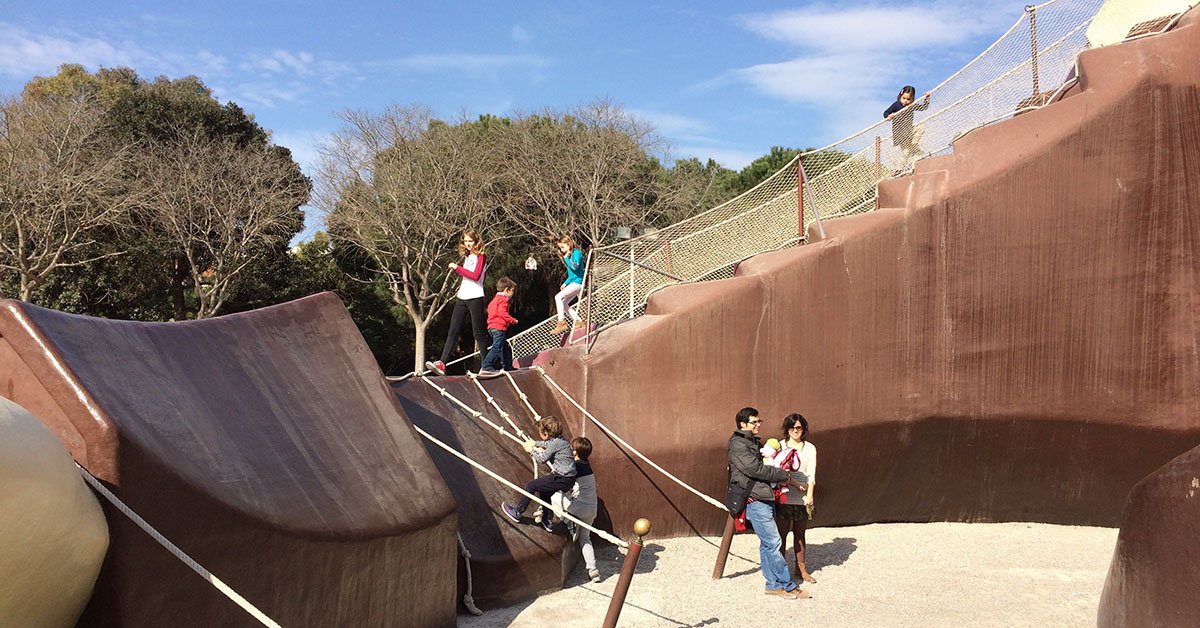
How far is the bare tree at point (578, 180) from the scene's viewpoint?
104 ft

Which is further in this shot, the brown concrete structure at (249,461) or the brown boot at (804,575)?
the brown boot at (804,575)

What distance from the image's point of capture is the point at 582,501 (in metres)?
8.59

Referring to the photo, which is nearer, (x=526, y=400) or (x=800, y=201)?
(x=526, y=400)

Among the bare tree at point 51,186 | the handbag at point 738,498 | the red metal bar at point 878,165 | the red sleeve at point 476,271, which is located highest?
the bare tree at point 51,186

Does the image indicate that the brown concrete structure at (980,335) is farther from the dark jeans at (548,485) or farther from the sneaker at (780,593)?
the sneaker at (780,593)

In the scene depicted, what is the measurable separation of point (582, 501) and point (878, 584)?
111 inches

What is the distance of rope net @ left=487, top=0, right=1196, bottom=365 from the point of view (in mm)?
10859

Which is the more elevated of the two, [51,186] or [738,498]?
[51,186]

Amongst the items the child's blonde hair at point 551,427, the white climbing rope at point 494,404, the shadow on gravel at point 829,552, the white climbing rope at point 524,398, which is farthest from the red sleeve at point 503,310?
the shadow on gravel at point 829,552

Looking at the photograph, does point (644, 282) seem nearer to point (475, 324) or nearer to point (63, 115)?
point (475, 324)

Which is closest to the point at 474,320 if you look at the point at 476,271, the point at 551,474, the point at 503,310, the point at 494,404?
the point at 503,310

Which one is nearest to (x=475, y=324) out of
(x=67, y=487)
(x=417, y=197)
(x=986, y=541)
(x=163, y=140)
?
(x=986, y=541)

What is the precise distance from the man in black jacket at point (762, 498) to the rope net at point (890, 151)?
250 cm

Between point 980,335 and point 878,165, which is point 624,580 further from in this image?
point 878,165
